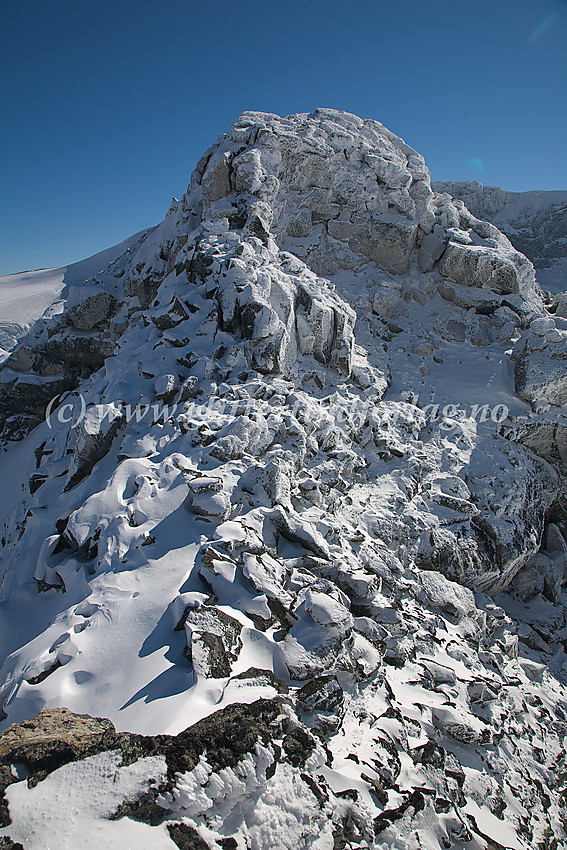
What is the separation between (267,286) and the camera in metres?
10.1

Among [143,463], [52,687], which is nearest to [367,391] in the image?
[143,463]

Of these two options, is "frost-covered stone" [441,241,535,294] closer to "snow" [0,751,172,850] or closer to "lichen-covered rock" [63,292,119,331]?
"lichen-covered rock" [63,292,119,331]

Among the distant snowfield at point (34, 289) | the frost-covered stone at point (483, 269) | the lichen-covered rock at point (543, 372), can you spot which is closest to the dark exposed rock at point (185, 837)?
the lichen-covered rock at point (543, 372)

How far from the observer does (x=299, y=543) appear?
6.34 m

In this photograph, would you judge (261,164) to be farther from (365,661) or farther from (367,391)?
(365,661)

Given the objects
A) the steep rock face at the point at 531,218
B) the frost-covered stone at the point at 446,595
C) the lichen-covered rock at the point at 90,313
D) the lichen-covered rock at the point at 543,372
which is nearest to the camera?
the frost-covered stone at the point at 446,595

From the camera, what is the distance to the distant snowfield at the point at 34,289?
2081 centimetres

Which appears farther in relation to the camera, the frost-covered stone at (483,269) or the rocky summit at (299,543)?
the frost-covered stone at (483,269)

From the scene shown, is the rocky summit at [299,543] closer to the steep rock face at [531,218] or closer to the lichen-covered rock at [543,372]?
the lichen-covered rock at [543,372]

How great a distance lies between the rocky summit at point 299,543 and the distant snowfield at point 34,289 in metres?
7.09

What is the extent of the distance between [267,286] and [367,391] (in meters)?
3.77

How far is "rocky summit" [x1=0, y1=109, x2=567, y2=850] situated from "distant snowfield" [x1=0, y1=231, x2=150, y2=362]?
279 inches

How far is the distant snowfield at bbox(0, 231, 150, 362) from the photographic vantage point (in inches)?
819

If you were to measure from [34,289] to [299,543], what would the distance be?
85.2ft
